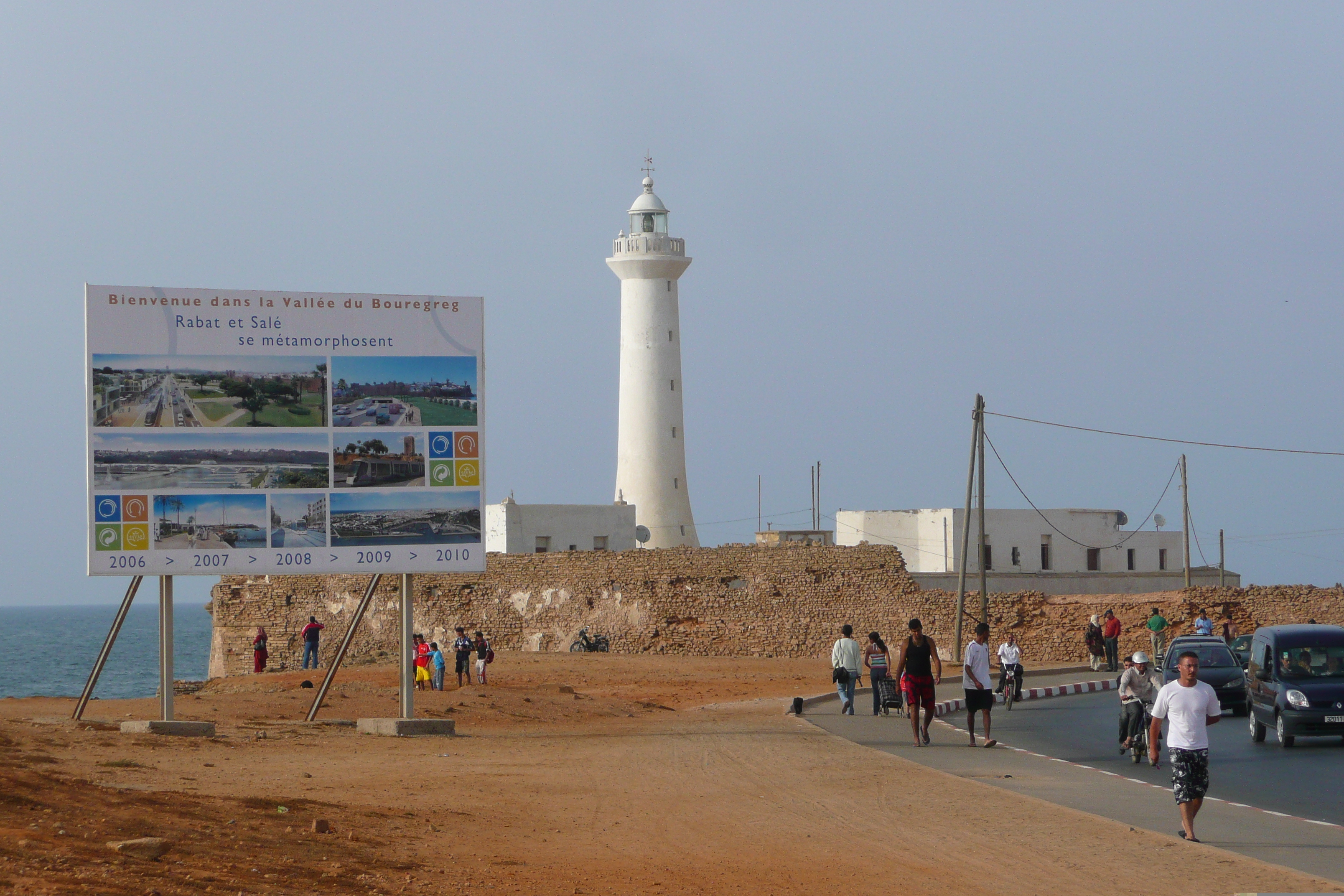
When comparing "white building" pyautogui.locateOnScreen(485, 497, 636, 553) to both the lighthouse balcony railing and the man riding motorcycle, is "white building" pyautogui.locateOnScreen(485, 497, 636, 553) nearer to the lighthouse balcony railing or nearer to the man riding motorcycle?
the lighthouse balcony railing

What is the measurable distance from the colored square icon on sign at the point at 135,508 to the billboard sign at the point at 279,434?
17 mm

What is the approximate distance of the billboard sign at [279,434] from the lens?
1880 centimetres

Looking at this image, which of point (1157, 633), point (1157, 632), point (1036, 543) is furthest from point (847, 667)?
point (1036, 543)

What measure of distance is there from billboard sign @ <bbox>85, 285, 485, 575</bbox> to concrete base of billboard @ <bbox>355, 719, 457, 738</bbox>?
2098 millimetres

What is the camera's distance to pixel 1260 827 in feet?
37.7

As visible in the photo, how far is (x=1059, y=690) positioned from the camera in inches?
1152

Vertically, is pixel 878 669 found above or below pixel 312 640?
above

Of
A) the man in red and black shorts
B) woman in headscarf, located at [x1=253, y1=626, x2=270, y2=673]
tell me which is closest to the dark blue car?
the man in red and black shorts

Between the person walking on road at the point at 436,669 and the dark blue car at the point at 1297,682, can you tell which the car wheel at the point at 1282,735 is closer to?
the dark blue car at the point at 1297,682

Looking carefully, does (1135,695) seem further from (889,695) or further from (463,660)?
(463,660)

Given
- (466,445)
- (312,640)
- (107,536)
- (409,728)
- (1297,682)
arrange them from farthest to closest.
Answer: (312,640) → (466,445) → (409,728) → (107,536) → (1297,682)

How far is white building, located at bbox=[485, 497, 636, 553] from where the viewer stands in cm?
5128

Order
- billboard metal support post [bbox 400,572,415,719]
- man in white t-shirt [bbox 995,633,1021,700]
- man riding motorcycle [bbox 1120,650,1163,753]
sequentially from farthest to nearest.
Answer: man in white t-shirt [bbox 995,633,1021,700] → billboard metal support post [bbox 400,572,415,719] → man riding motorcycle [bbox 1120,650,1163,753]

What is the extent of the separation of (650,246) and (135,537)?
32774 millimetres
